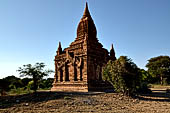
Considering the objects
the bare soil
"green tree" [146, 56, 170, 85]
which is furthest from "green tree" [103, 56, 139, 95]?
"green tree" [146, 56, 170, 85]

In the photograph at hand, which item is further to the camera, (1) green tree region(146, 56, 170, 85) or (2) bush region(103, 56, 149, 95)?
(1) green tree region(146, 56, 170, 85)

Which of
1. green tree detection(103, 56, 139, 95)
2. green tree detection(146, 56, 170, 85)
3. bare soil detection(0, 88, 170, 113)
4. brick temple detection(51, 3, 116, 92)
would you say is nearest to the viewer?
bare soil detection(0, 88, 170, 113)

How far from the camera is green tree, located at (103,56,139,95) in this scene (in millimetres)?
13531

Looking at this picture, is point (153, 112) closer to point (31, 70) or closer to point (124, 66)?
point (124, 66)

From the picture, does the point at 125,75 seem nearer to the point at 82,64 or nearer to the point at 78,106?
the point at 78,106

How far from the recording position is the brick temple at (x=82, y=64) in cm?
1902

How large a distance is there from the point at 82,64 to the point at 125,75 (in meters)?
7.43

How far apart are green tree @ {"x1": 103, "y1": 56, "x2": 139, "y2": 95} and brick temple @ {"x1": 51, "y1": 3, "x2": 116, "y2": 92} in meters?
5.07

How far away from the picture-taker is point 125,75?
13.6 metres

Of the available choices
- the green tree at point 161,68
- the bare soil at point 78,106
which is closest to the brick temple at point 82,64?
the bare soil at point 78,106

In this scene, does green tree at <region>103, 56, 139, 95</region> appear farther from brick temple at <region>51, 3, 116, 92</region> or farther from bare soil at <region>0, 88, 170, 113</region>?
brick temple at <region>51, 3, 116, 92</region>

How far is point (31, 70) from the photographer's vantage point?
13.9 m

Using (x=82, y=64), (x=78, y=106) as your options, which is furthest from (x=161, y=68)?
(x=78, y=106)

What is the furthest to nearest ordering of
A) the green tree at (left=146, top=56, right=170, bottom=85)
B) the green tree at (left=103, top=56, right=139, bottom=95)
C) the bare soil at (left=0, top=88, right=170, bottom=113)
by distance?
the green tree at (left=146, top=56, right=170, bottom=85) < the green tree at (left=103, top=56, right=139, bottom=95) < the bare soil at (left=0, top=88, right=170, bottom=113)
